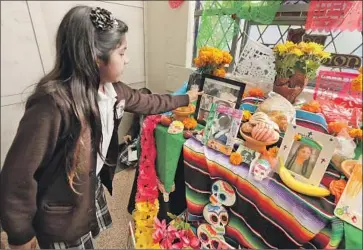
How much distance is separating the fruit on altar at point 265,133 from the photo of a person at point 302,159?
59 mm

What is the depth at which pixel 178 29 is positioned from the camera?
1410mm

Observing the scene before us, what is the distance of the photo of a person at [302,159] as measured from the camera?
1.65 feet

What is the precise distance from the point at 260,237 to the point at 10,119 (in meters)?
1.26

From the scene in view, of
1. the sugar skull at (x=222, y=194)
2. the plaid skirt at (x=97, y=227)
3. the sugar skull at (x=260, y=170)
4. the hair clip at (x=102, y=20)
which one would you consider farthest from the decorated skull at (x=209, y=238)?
the hair clip at (x=102, y=20)

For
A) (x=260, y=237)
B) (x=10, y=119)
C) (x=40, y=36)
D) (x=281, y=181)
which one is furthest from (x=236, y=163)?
(x=10, y=119)

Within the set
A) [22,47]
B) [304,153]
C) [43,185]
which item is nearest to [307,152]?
[304,153]

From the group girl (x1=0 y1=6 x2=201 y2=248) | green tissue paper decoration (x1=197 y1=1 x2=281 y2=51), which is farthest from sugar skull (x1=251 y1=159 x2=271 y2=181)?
green tissue paper decoration (x1=197 y1=1 x2=281 y2=51)

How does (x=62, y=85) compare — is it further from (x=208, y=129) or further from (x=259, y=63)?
(x=259, y=63)

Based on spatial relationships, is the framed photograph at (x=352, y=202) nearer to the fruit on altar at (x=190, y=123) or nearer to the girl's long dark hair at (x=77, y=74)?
the fruit on altar at (x=190, y=123)

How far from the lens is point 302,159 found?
521 millimetres

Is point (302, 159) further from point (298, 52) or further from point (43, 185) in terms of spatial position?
point (43, 185)

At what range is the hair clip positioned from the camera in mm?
469

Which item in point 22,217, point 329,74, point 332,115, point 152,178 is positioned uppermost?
point 329,74

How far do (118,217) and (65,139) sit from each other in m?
0.59
